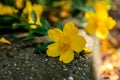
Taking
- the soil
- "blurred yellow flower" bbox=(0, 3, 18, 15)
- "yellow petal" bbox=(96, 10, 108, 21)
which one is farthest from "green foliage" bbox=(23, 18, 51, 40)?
"yellow petal" bbox=(96, 10, 108, 21)

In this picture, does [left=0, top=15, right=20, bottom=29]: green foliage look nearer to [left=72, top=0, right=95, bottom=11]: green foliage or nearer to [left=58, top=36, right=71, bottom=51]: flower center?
[left=72, top=0, right=95, bottom=11]: green foliage

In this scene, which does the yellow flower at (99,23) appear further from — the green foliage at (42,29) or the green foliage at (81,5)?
the green foliage at (42,29)

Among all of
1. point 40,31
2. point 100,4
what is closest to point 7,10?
point 40,31

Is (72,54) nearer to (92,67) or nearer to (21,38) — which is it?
(92,67)

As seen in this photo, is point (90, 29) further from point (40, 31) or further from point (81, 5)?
point (40, 31)

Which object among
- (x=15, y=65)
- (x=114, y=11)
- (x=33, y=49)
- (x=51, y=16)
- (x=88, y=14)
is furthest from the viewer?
(x=114, y=11)

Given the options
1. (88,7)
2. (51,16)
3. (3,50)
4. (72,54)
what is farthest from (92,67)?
(51,16)
